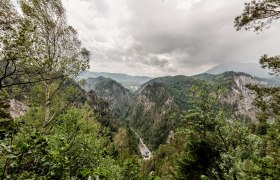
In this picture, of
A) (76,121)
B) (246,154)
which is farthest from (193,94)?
(76,121)

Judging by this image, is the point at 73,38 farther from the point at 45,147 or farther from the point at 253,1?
the point at 45,147

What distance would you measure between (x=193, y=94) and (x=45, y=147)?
18.0 m

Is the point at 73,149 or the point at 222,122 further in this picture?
the point at 222,122

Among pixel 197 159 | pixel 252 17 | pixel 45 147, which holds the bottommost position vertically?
pixel 197 159

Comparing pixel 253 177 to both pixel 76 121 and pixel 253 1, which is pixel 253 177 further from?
pixel 76 121

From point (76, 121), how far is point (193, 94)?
11.3 meters

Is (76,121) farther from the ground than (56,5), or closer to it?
closer to it

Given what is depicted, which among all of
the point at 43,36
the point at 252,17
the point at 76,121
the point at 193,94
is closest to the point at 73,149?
the point at 76,121

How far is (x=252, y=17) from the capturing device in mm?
15133

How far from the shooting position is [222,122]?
64.1ft

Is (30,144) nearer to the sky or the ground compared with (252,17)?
nearer to the ground

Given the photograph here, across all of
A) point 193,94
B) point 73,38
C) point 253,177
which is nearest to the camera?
point 253,177

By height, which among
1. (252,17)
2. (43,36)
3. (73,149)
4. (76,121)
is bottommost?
(73,149)

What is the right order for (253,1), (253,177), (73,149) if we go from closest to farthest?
(253,177)
(253,1)
(73,149)
